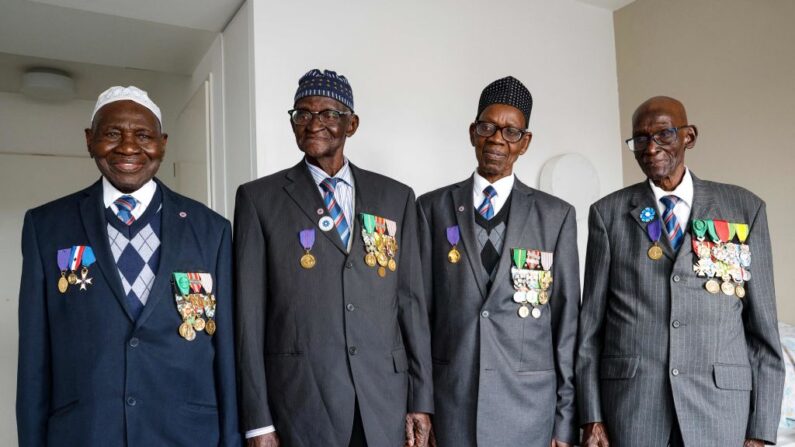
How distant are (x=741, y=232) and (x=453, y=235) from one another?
86 centimetres

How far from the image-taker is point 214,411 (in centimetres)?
180

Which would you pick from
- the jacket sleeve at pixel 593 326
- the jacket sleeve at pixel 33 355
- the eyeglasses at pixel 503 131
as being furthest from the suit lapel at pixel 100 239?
the jacket sleeve at pixel 593 326

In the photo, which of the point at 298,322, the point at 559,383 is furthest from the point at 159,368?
the point at 559,383

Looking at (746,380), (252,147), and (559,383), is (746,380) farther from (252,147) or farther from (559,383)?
(252,147)

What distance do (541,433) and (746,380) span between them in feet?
1.99

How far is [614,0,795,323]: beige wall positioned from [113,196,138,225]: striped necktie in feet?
9.77

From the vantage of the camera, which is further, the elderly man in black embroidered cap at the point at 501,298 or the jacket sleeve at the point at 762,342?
the elderly man in black embroidered cap at the point at 501,298

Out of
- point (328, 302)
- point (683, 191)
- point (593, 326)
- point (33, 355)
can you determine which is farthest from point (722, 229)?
point (33, 355)

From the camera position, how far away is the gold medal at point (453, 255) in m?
2.21

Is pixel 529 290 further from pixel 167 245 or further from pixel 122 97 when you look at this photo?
pixel 122 97

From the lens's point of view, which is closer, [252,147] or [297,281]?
[297,281]

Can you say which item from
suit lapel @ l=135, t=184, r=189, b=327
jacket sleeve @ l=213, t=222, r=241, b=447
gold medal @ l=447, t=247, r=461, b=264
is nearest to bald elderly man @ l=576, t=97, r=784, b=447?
gold medal @ l=447, t=247, r=461, b=264

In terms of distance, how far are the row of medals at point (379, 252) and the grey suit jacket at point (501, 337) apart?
0.23 meters

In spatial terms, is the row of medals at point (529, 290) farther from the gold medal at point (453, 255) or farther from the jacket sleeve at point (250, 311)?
the jacket sleeve at point (250, 311)
